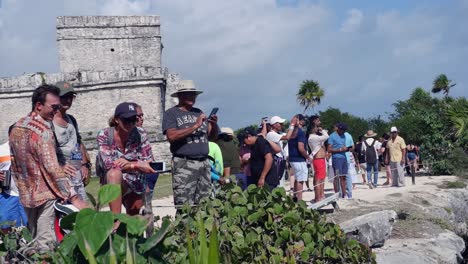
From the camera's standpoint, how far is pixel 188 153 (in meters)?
6.50

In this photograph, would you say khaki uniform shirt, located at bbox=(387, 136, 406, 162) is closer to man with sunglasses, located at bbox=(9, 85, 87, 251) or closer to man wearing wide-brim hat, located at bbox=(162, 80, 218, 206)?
man wearing wide-brim hat, located at bbox=(162, 80, 218, 206)

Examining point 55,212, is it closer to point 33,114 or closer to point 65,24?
point 33,114

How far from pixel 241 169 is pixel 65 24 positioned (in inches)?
1248

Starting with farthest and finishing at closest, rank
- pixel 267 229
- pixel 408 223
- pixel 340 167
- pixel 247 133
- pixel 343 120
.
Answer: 1. pixel 343 120
2. pixel 340 167
3. pixel 247 133
4. pixel 408 223
5. pixel 267 229

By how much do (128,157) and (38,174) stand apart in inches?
53.2

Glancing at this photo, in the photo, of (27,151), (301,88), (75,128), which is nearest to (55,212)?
(27,151)

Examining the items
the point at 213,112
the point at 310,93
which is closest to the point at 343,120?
the point at 310,93

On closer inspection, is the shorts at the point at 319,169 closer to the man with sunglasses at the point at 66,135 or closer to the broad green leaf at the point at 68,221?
the man with sunglasses at the point at 66,135

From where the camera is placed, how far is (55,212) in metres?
4.55

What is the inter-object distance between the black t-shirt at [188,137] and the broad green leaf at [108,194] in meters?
3.07

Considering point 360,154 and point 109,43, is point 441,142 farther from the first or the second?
point 109,43

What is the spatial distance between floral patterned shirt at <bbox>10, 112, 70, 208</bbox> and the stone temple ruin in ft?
80.8

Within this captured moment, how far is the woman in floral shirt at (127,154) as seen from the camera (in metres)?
5.54

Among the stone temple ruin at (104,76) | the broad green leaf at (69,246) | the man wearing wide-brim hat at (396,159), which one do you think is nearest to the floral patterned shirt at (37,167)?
the broad green leaf at (69,246)
